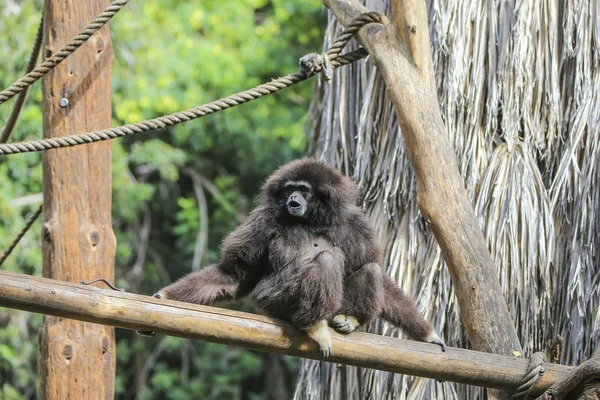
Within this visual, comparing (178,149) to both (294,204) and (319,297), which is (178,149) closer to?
(294,204)

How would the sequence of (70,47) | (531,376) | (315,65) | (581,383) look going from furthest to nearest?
(315,65) → (70,47) → (531,376) → (581,383)

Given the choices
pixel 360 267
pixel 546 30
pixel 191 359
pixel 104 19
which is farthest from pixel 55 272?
pixel 191 359

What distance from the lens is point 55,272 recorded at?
4.45 meters

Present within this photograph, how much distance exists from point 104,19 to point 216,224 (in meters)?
7.74

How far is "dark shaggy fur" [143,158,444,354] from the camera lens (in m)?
3.95

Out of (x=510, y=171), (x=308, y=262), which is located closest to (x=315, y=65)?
(x=308, y=262)

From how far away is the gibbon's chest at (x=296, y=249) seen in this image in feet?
13.8

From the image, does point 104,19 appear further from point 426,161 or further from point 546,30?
point 546,30

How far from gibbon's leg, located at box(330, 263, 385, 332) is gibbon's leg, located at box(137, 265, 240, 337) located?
1.88 feet

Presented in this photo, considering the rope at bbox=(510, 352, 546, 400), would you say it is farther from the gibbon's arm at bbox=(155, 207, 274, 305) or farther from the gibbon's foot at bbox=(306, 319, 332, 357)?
the gibbon's arm at bbox=(155, 207, 274, 305)

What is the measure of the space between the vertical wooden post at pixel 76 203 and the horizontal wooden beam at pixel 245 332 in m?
1.11

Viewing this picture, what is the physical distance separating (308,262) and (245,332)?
0.54 metres

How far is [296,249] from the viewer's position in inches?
167

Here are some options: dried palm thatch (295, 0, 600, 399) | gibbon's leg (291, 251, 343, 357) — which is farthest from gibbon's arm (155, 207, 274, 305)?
dried palm thatch (295, 0, 600, 399)
